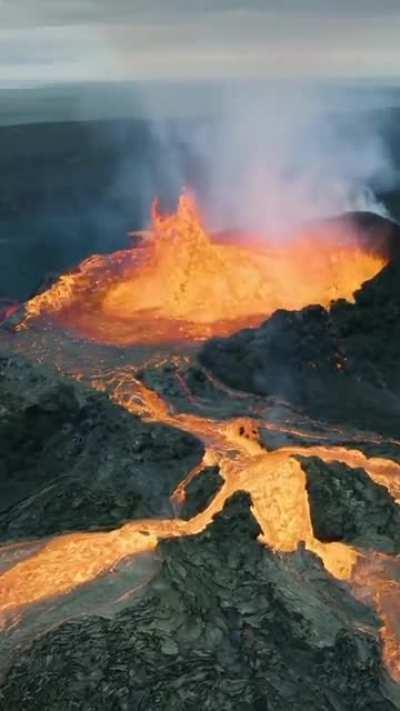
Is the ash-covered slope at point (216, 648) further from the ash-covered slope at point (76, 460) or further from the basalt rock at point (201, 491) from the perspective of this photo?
the ash-covered slope at point (76, 460)

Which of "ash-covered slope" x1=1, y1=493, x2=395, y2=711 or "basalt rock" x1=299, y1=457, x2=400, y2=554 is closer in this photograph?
"ash-covered slope" x1=1, y1=493, x2=395, y2=711

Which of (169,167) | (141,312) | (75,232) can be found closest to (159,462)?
(141,312)

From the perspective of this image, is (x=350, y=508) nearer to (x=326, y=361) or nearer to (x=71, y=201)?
(x=326, y=361)

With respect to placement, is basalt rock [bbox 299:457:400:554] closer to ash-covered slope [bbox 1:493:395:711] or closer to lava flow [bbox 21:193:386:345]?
ash-covered slope [bbox 1:493:395:711]

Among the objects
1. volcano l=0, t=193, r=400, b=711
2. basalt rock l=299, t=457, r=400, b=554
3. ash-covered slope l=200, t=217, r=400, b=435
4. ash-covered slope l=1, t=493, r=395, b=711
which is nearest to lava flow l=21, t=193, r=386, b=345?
volcano l=0, t=193, r=400, b=711

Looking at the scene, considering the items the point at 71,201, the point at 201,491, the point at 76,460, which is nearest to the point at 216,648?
the point at 201,491

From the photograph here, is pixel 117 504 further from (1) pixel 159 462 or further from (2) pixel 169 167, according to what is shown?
(2) pixel 169 167
